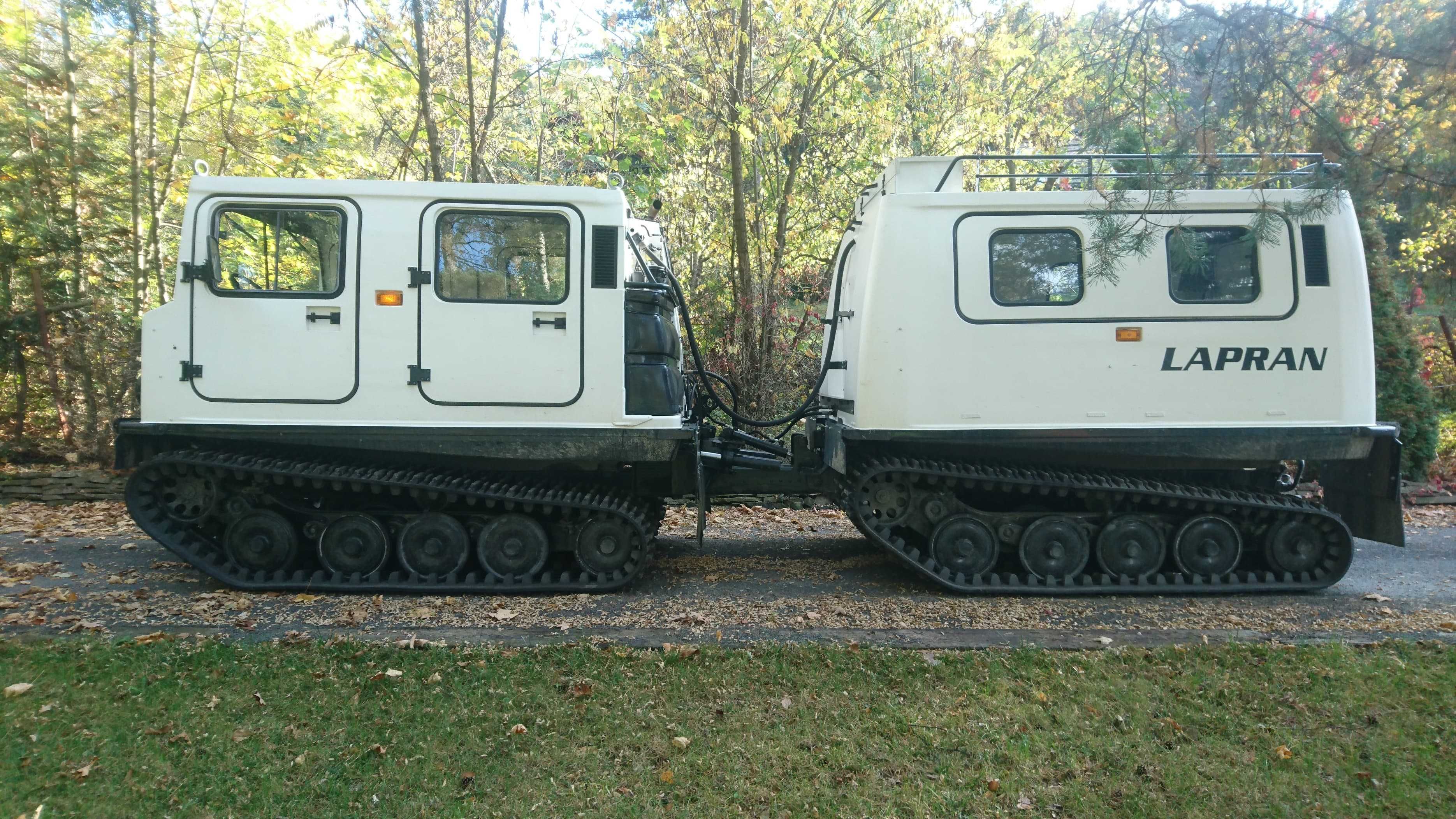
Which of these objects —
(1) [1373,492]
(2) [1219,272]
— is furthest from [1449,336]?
(2) [1219,272]

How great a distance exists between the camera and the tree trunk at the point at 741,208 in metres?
9.48

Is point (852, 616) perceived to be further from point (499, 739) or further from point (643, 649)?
point (499, 739)

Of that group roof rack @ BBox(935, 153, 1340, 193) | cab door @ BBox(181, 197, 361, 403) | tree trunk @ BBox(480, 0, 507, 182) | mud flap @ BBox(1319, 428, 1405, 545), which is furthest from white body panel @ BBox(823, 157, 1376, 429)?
tree trunk @ BBox(480, 0, 507, 182)

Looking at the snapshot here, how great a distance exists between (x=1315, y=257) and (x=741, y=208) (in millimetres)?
5745

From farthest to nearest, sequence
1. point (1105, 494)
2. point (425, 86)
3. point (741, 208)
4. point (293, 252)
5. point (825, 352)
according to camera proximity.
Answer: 1. point (741, 208)
2. point (425, 86)
3. point (825, 352)
4. point (1105, 494)
5. point (293, 252)

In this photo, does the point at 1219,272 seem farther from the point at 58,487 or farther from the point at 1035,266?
the point at 58,487

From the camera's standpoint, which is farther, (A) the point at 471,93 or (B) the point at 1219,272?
(A) the point at 471,93

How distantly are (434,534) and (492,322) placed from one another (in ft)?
4.89

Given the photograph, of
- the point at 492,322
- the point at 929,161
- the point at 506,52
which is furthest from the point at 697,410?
the point at 506,52

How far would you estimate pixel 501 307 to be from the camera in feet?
17.7

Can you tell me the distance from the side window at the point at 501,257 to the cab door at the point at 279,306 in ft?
1.88

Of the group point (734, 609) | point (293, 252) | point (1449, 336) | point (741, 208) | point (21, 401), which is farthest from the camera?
→ point (1449, 336)

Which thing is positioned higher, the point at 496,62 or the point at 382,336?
the point at 496,62

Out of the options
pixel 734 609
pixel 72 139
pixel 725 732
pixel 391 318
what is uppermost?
pixel 72 139
